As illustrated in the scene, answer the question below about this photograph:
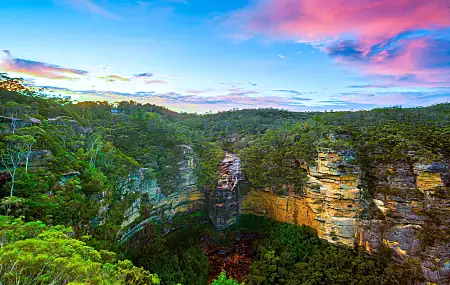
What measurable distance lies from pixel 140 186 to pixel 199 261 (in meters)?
7.97

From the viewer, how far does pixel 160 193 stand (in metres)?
24.0

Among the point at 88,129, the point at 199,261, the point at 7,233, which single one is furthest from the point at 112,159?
the point at 7,233

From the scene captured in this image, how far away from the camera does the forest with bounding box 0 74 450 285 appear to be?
882 cm

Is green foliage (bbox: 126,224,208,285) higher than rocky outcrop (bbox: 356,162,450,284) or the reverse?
the reverse

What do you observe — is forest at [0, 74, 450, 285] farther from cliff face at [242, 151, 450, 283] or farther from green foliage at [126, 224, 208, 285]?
cliff face at [242, 151, 450, 283]

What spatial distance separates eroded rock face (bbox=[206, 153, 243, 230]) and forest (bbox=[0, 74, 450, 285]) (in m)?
0.79

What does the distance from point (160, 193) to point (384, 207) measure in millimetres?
18205

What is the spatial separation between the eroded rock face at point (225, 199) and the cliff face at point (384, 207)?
7273mm

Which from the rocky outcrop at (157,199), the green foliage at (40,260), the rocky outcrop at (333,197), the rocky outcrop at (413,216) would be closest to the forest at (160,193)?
the green foliage at (40,260)

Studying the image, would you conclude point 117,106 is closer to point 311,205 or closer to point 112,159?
point 112,159

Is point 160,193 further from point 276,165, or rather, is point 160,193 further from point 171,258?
point 276,165

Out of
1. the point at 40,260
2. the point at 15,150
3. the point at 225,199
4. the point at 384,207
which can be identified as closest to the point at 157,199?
the point at 225,199

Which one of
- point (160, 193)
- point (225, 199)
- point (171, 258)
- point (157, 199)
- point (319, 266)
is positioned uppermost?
point (160, 193)

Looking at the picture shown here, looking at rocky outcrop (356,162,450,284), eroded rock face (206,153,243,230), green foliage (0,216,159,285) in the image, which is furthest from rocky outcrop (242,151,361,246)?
green foliage (0,216,159,285)
